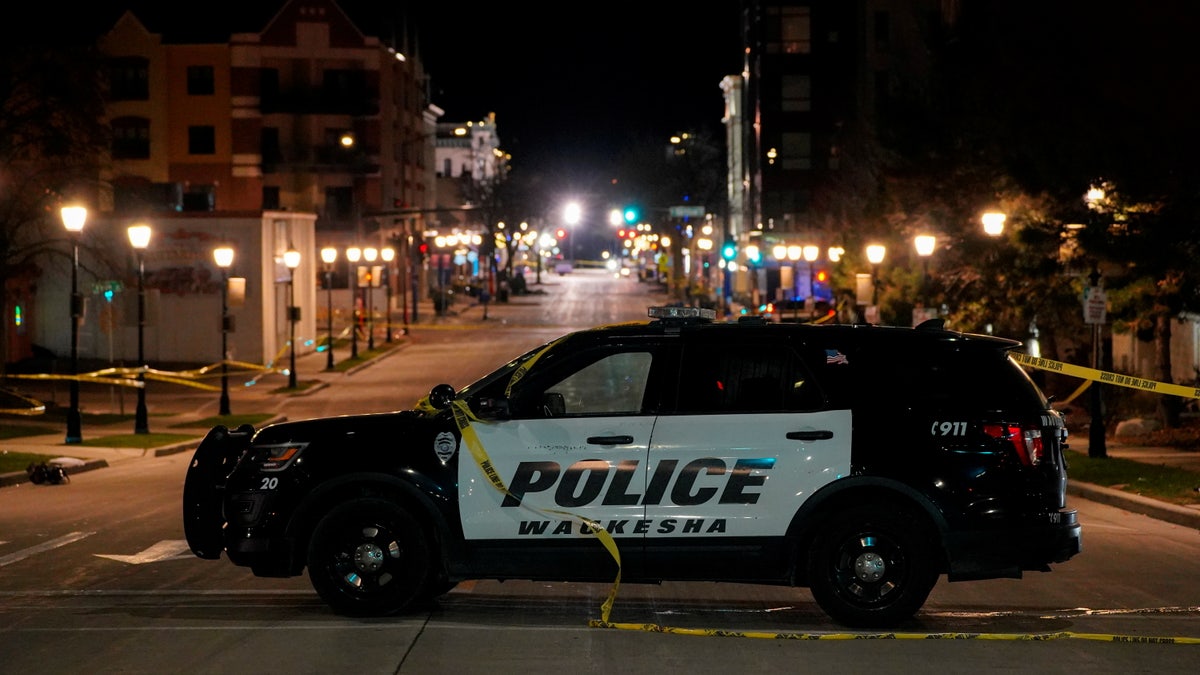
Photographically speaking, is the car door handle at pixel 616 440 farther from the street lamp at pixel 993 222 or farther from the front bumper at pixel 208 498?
the street lamp at pixel 993 222

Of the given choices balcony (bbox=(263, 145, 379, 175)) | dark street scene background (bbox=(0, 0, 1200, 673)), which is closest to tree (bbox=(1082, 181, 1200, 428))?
dark street scene background (bbox=(0, 0, 1200, 673))

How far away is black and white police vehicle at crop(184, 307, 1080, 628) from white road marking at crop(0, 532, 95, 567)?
14.8 feet

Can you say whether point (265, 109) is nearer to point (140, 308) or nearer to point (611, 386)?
point (140, 308)

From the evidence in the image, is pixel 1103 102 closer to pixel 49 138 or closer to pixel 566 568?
pixel 566 568

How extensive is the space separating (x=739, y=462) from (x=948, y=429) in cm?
132

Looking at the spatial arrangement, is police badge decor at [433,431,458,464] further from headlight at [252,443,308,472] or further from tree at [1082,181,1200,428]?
tree at [1082,181,1200,428]

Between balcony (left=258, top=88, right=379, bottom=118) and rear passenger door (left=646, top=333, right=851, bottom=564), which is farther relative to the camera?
balcony (left=258, top=88, right=379, bottom=118)

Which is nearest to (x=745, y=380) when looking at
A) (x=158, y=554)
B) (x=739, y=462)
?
(x=739, y=462)

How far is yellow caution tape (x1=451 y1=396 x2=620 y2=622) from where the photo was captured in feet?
30.1

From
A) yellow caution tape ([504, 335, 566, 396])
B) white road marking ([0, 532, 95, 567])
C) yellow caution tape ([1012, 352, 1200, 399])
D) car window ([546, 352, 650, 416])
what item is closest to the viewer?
yellow caution tape ([504, 335, 566, 396])

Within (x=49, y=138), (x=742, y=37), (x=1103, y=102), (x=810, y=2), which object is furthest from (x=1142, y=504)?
(x=742, y=37)

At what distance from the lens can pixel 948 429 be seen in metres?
9.21

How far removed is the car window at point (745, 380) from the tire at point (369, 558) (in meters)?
1.91

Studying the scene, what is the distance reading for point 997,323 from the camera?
3362 cm
